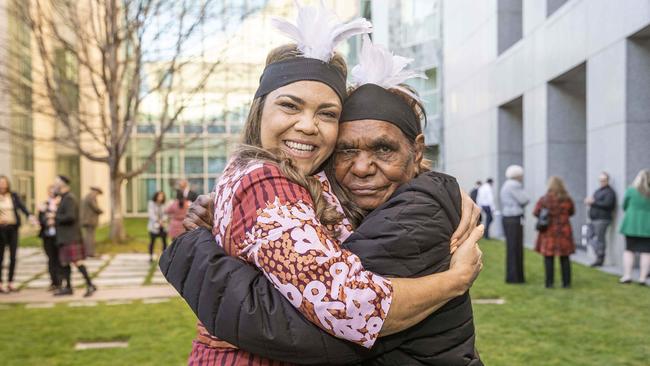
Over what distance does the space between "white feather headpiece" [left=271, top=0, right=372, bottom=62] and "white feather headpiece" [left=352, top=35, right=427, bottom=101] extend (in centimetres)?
15

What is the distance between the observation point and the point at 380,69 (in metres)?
2.12

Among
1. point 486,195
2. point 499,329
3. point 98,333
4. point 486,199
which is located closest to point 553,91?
point 486,195

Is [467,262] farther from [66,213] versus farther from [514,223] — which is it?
[514,223]

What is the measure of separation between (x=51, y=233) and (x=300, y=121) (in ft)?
29.7

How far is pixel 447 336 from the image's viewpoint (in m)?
1.73

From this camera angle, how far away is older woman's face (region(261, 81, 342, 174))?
6.00 feet

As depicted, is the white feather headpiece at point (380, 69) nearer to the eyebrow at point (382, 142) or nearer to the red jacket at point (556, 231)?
the eyebrow at point (382, 142)

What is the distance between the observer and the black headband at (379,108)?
6.50ft

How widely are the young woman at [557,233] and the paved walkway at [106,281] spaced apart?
19.8 feet

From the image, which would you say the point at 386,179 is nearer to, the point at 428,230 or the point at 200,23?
the point at 428,230

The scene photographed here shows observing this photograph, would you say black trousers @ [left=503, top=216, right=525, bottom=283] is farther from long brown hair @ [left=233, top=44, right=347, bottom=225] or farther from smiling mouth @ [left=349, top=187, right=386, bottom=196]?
long brown hair @ [left=233, top=44, right=347, bottom=225]

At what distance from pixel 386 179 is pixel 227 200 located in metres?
0.60

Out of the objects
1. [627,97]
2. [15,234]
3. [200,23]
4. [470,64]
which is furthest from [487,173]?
[15,234]

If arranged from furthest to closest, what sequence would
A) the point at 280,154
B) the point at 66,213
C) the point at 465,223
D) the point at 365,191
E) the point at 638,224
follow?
the point at 638,224
the point at 66,213
the point at 365,191
the point at 465,223
the point at 280,154
